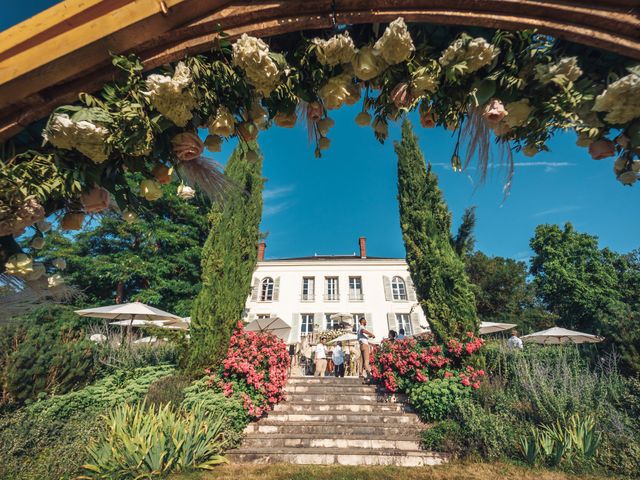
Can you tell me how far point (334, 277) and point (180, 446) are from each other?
59.6 feet

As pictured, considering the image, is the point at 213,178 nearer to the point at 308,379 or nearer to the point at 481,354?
the point at 481,354

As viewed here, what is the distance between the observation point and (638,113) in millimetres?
971

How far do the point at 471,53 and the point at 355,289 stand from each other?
2120cm

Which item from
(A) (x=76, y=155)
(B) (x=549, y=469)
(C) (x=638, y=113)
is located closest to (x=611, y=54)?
(C) (x=638, y=113)

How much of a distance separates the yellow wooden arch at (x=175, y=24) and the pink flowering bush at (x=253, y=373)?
5966 mm

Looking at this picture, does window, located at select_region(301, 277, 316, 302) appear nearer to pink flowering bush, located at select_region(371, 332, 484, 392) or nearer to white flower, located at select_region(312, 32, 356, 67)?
pink flowering bush, located at select_region(371, 332, 484, 392)

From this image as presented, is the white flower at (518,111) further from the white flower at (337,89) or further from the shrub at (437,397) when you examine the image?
the shrub at (437,397)

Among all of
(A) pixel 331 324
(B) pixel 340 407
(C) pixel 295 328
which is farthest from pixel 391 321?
(B) pixel 340 407

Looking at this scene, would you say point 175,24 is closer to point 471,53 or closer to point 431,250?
point 471,53

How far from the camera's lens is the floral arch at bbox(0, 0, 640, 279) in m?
1.01

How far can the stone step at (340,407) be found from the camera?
6.48 metres

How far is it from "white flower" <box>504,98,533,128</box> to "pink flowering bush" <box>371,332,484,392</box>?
620 centimetres

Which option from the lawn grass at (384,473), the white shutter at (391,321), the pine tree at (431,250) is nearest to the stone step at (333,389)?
the pine tree at (431,250)

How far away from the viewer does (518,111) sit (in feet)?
3.67
